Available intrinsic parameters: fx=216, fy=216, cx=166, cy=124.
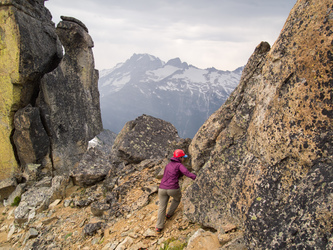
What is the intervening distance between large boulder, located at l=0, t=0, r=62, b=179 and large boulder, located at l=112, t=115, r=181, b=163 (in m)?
11.3

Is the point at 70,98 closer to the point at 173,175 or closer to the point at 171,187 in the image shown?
the point at 173,175

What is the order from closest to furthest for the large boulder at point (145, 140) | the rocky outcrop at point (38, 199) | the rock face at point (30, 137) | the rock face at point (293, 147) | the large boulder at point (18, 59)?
the rock face at point (293, 147) < the rocky outcrop at point (38, 199) < the large boulder at point (145, 140) < the large boulder at point (18, 59) < the rock face at point (30, 137)

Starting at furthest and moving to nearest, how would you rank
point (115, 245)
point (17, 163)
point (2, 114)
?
1. point (17, 163)
2. point (2, 114)
3. point (115, 245)

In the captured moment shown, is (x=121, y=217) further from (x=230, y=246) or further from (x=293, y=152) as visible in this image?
(x=293, y=152)

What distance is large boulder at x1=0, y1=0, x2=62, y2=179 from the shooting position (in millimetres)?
20109

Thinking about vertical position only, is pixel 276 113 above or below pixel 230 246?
above

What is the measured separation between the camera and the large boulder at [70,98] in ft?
76.1

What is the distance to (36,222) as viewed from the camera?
579 inches

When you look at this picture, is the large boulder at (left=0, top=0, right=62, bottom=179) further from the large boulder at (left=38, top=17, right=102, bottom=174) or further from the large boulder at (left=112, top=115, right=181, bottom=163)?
the large boulder at (left=112, top=115, right=181, bottom=163)

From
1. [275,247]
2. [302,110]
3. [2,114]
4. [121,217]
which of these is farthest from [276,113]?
[2,114]

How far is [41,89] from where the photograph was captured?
22516mm

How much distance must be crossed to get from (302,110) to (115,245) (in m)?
8.78

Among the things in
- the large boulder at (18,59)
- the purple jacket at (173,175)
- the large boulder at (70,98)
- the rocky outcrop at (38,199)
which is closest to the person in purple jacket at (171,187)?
the purple jacket at (173,175)

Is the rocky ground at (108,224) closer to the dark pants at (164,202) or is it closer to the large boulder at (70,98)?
the dark pants at (164,202)
